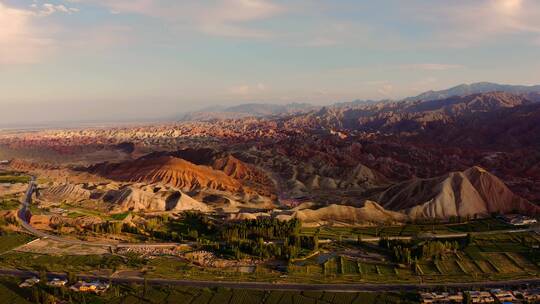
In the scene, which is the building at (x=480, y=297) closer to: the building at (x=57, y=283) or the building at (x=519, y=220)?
the building at (x=519, y=220)

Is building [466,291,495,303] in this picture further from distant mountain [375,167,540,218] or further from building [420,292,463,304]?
distant mountain [375,167,540,218]

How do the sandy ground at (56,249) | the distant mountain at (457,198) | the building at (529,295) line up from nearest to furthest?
1. the building at (529,295)
2. the sandy ground at (56,249)
3. the distant mountain at (457,198)

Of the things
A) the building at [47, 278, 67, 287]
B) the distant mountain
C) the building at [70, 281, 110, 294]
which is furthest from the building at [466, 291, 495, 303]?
the building at [47, 278, 67, 287]

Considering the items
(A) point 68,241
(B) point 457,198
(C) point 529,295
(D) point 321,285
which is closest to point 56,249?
(A) point 68,241

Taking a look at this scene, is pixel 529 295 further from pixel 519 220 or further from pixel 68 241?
pixel 68 241

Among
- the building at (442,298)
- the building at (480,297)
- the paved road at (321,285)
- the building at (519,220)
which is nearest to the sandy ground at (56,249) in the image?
the paved road at (321,285)

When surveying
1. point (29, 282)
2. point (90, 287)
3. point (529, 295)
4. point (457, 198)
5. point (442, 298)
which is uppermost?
point (457, 198)
